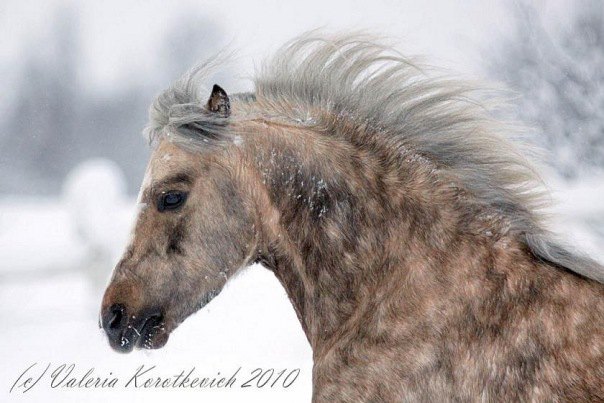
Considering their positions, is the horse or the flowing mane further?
the flowing mane

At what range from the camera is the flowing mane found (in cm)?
214

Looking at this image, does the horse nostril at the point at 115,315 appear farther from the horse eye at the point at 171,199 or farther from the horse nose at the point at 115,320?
the horse eye at the point at 171,199

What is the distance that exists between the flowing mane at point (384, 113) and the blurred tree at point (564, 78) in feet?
22.4

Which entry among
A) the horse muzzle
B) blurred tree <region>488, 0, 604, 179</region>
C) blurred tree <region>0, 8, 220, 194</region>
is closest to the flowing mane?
the horse muzzle

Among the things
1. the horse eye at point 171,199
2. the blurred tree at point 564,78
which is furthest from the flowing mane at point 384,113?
the blurred tree at point 564,78

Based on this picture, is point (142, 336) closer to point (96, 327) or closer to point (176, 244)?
point (176, 244)

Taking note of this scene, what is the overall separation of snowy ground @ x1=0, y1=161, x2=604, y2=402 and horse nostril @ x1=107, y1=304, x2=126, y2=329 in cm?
312

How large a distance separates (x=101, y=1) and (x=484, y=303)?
13197mm

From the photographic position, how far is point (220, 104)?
2260 millimetres

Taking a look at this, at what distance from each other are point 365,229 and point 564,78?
8.60 metres

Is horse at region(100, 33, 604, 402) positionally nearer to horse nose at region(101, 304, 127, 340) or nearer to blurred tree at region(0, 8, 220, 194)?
horse nose at region(101, 304, 127, 340)

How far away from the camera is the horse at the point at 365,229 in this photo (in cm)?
190

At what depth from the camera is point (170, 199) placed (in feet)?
7.14

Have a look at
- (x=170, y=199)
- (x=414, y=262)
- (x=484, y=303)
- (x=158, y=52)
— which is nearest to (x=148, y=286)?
(x=170, y=199)
